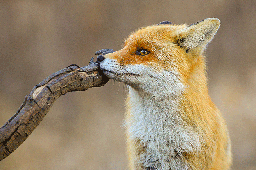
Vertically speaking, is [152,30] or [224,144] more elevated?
[152,30]

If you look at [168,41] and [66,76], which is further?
[168,41]

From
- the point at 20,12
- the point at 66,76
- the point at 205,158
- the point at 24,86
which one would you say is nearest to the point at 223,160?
the point at 205,158

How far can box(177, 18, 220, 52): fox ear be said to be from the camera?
1.73 meters

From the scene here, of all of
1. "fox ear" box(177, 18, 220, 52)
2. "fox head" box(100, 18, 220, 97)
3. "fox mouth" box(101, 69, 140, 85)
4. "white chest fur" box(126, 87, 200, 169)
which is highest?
"fox ear" box(177, 18, 220, 52)

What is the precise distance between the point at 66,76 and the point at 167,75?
2.27 feet

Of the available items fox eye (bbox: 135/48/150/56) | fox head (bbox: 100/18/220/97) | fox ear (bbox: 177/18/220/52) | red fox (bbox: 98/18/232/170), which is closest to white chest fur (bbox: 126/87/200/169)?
red fox (bbox: 98/18/232/170)

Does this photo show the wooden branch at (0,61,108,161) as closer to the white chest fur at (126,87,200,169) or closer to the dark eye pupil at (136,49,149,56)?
the dark eye pupil at (136,49,149,56)

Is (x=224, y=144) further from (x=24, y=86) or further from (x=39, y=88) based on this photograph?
(x=24, y=86)

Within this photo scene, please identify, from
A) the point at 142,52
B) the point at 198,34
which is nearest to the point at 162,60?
the point at 142,52

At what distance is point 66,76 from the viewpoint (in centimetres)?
163

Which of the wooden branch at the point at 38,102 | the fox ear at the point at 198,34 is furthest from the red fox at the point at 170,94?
the wooden branch at the point at 38,102

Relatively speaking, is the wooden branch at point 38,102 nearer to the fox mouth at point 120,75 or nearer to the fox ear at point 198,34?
the fox mouth at point 120,75

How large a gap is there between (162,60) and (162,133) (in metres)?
0.54

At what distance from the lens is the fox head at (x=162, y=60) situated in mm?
1769
